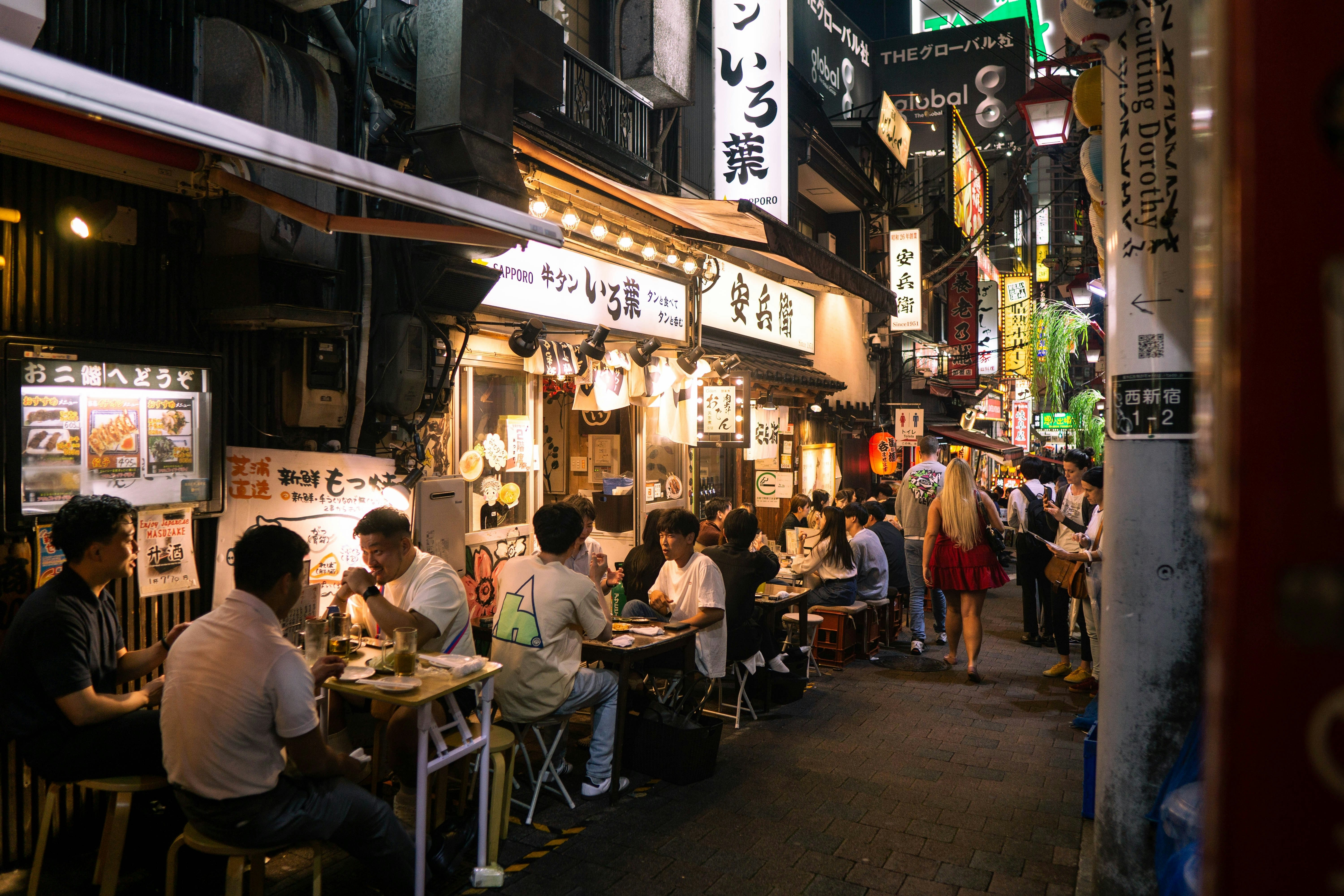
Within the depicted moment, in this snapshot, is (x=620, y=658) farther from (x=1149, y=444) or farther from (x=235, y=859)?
(x=1149, y=444)

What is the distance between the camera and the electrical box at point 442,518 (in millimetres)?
6738

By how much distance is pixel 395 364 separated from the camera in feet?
21.4

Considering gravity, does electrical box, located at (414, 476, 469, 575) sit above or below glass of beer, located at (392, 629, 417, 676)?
above

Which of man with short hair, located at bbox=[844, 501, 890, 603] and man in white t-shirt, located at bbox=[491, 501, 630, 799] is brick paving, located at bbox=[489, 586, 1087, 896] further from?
man with short hair, located at bbox=[844, 501, 890, 603]

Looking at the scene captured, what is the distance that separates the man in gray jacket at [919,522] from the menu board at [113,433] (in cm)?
882

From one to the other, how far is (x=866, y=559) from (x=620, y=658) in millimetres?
5080

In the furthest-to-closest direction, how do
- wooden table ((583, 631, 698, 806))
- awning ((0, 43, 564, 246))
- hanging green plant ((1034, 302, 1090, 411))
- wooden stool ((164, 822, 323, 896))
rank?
hanging green plant ((1034, 302, 1090, 411)) → wooden table ((583, 631, 698, 806)) → wooden stool ((164, 822, 323, 896)) → awning ((0, 43, 564, 246))

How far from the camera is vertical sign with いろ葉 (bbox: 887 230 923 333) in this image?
59.6 feet

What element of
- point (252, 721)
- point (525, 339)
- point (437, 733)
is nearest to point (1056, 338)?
point (525, 339)

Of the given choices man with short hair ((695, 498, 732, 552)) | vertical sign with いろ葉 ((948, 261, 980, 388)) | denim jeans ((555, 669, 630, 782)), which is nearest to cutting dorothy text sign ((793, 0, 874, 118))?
vertical sign with いろ葉 ((948, 261, 980, 388))

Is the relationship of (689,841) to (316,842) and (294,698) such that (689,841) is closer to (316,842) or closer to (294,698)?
(316,842)

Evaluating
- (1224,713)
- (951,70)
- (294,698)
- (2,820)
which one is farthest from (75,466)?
(951,70)

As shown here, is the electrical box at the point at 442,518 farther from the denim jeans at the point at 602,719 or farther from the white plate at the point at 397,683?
the white plate at the point at 397,683

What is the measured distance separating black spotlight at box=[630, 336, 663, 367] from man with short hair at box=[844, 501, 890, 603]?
9.96ft
